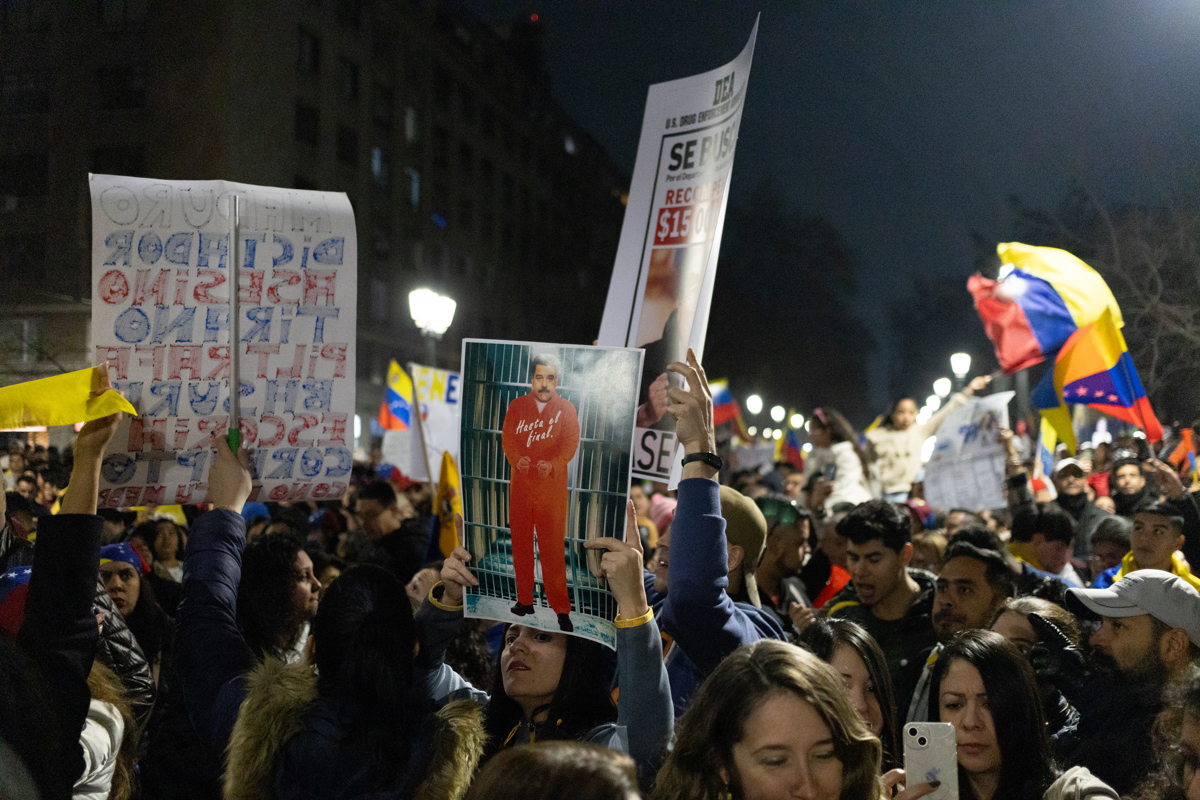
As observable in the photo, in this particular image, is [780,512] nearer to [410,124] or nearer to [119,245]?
[119,245]

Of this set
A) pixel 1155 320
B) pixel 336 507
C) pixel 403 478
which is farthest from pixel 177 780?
pixel 1155 320

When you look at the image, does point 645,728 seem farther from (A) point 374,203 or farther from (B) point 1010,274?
(A) point 374,203

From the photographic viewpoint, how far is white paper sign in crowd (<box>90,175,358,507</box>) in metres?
3.54

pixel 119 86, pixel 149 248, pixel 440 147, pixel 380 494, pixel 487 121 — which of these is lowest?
pixel 380 494

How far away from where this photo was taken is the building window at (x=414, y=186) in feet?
126

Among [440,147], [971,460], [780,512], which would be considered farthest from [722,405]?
[440,147]

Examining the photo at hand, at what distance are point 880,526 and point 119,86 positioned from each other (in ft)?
21.4

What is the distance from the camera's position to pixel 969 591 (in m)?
4.34

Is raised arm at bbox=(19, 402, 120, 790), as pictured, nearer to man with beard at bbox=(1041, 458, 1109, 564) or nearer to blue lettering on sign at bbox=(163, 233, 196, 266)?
blue lettering on sign at bbox=(163, 233, 196, 266)

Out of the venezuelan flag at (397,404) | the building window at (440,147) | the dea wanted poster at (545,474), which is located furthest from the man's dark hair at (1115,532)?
the building window at (440,147)

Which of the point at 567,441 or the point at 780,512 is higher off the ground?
the point at 567,441

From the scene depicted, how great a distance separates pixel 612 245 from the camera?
2213 inches

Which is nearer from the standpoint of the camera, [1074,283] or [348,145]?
[1074,283]

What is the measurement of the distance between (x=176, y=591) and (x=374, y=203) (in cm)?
3155
